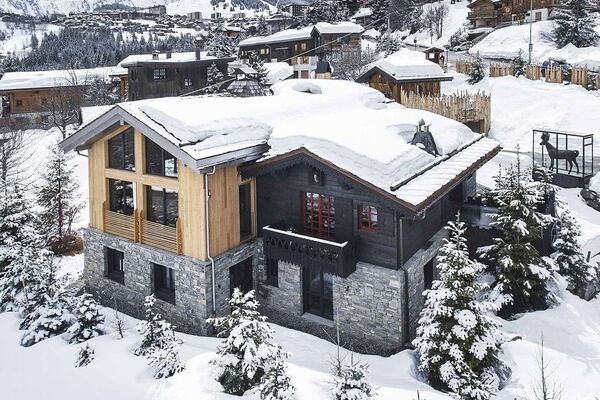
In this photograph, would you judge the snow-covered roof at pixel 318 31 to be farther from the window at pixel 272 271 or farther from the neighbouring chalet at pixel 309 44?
the window at pixel 272 271

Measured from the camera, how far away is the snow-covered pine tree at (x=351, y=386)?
10531mm

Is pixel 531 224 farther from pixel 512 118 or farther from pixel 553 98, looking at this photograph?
pixel 553 98

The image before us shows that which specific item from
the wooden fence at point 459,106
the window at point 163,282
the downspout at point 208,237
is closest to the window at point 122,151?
the window at point 163,282

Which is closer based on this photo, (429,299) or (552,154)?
(429,299)

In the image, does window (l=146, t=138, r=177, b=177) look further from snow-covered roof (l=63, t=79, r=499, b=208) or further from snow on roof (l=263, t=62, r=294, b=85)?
snow on roof (l=263, t=62, r=294, b=85)

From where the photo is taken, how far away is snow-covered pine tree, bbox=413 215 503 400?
1269 cm

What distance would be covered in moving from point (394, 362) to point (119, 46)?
125 meters

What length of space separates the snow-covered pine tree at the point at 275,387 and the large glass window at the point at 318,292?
532cm

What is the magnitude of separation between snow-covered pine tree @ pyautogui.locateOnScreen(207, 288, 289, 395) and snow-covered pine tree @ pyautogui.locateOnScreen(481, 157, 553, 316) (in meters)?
8.31

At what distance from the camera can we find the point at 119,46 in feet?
407

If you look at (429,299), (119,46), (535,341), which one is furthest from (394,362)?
(119,46)

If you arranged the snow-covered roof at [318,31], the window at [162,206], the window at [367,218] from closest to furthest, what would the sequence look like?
the window at [367,218] < the window at [162,206] < the snow-covered roof at [318,31]

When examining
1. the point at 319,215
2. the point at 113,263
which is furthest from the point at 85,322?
the point at 319,215

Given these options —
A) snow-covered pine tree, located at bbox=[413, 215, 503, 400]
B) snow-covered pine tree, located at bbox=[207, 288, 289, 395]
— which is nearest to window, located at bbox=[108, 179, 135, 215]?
snow-covered pine tree, located at bbox=[207, 288, 289, 395]
